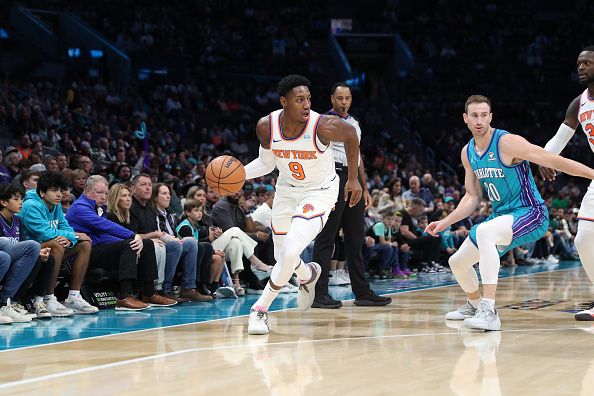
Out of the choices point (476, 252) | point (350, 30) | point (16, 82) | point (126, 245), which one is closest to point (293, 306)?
point (126, 245)

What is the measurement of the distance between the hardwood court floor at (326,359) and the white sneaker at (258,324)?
111 mm

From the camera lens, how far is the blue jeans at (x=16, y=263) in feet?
23.9

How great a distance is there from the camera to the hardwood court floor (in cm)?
447

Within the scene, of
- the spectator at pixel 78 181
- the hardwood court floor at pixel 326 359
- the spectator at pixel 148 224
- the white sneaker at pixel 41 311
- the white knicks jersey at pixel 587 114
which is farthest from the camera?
the spectator at pixel 78 181

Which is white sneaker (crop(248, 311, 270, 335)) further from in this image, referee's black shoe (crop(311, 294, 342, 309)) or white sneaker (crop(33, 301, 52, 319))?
white sneaker (crop(33, 301, 52, 319))

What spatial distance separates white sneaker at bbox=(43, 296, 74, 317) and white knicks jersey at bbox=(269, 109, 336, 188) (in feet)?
7.64

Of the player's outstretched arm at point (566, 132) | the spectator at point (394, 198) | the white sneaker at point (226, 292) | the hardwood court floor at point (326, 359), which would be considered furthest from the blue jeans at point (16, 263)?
the spectator at point (394, 198)

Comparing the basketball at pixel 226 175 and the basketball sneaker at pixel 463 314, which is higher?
the basketball at pixel 226 175

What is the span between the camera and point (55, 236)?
7695 mm

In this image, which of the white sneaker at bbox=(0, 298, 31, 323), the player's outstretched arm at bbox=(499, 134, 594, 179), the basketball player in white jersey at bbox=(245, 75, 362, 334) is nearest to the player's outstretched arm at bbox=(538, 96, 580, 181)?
the player's outstretched arm at bbox=(499, 134, 594, 179)

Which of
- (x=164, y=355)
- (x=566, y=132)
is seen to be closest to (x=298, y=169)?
(x=164, y=355)

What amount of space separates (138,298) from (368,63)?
75.2 ft

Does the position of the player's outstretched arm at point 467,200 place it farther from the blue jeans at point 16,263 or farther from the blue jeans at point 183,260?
the blue jeans at point 16,263

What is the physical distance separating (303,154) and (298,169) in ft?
0.42
